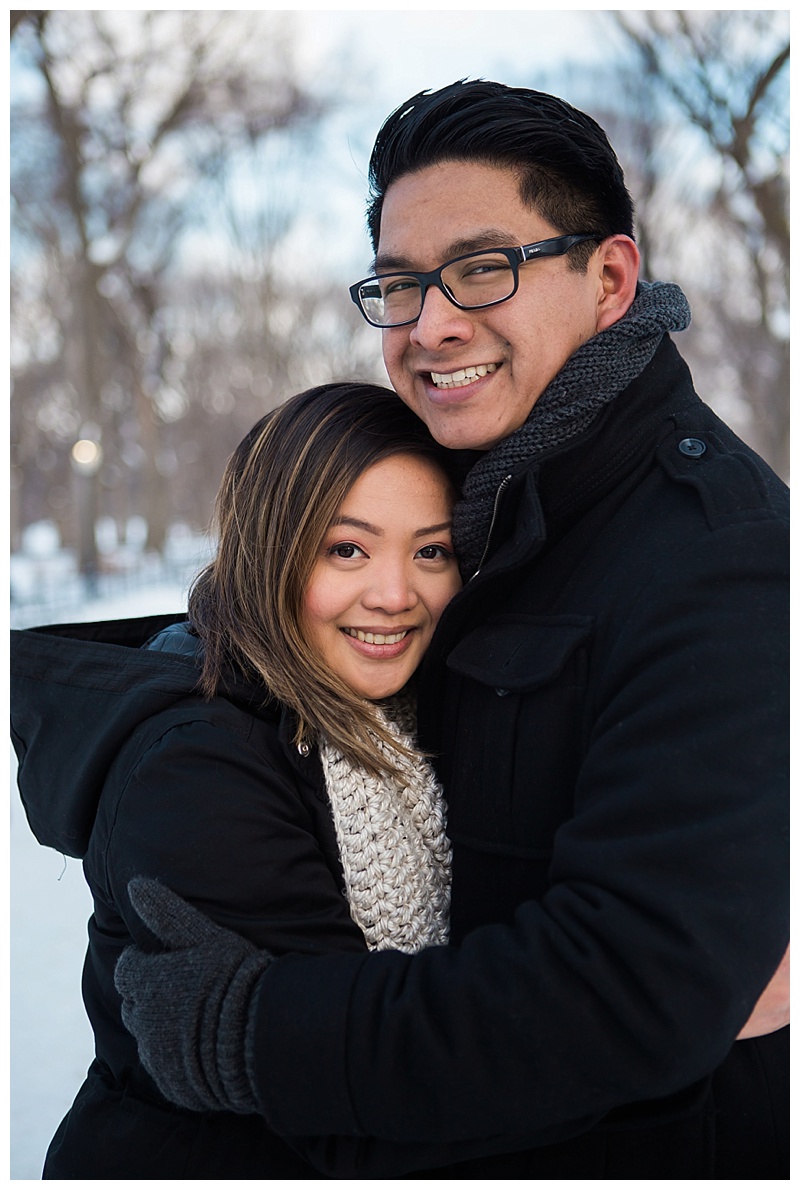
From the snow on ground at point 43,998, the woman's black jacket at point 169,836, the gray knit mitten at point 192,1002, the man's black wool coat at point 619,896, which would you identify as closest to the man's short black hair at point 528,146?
the man's black wool coat at point 619,896

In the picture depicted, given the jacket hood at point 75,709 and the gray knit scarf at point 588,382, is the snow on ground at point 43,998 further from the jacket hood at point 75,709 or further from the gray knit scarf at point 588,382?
the gray knit scarf at point 588,382

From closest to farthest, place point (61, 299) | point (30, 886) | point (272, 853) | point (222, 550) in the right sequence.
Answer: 1. point (272, 853)
2. point (222, 550)
3. point (30, 886)
4. point (61, 299)

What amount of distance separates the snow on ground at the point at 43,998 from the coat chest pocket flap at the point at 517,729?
1.36m

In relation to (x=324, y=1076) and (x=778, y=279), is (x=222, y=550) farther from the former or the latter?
(x=778, y=279)

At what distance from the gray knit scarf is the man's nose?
0.75 feet

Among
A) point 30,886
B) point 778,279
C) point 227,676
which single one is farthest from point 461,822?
point 778,279

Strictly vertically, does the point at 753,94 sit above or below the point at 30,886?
above

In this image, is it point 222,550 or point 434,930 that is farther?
point 222,550

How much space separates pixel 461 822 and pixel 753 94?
11.9 metres

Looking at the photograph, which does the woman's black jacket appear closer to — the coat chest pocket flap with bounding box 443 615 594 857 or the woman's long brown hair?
the woman's long brown hair

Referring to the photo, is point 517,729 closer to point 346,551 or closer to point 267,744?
point 267,744

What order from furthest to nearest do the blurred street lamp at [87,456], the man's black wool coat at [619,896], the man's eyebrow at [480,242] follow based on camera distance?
the blurred street lamp at [87,456] < the man's eyebrow at [480,242] < the man's black wool coat at [619,896]

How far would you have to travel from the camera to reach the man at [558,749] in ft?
4.76

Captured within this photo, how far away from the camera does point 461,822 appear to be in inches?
79.5
